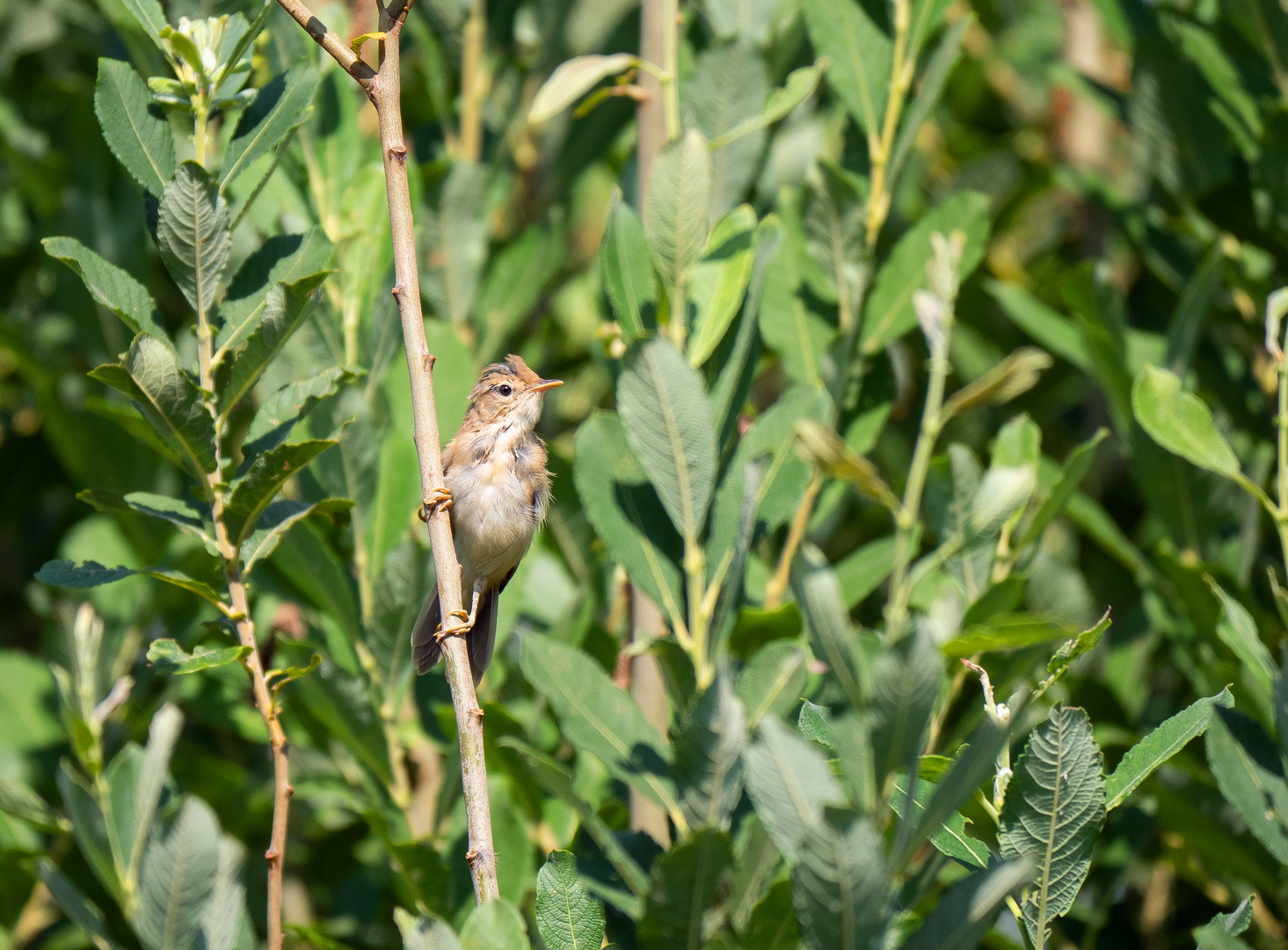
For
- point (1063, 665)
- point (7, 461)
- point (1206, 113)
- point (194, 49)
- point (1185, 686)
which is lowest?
point (1185, 686)

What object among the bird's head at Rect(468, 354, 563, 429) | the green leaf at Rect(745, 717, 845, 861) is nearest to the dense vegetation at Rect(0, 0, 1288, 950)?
the green leaf at Rect(745, 717, 845, 861)

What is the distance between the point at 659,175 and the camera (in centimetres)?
273

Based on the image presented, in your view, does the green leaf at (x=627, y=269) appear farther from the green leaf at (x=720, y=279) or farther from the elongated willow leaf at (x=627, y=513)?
the elongated willow leaf at (x=627, y=513)

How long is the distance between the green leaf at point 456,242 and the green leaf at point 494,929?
6.56 feet

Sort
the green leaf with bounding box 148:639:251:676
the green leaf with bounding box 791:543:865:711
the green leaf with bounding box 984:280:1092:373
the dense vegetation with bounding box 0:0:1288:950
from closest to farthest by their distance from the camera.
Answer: the green leaf with bounding box 791:543:865:711 → the dense vegetation with bounding box 0:0:1288:950 → the green leaf with bounding box 148:639:251:676 → the green leaf with bounding box 984:280:1092:373

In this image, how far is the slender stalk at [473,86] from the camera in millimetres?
3887

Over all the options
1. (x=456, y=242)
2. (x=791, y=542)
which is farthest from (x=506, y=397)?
(x=791, y=542)

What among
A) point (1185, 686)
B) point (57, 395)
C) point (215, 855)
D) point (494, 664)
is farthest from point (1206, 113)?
point (57, 395)

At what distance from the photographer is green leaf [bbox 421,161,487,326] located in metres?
3.48

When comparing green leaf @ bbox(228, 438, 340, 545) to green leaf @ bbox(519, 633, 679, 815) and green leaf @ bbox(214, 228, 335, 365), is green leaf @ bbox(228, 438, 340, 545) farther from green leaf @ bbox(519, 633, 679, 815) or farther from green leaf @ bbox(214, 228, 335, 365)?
green leaf @ bbox(519, 633, 679, 815)

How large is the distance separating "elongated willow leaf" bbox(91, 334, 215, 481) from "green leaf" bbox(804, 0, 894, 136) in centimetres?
188

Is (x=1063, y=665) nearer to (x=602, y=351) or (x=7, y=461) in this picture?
(x=602, y=351)

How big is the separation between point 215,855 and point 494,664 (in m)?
1.17

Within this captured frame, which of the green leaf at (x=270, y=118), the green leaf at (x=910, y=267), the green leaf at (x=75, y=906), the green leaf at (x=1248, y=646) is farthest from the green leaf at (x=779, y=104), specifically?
the green leaf at (x=75, y=906)
